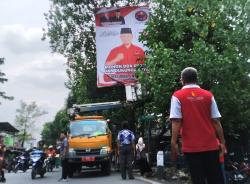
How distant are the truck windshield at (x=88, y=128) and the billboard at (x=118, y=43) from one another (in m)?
4.87

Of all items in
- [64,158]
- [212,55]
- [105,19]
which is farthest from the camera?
[105,19]

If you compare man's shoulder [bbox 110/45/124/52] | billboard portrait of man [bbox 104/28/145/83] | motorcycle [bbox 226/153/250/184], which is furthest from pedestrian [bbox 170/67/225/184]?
man's shoulder [bbox 110/45/124/52]

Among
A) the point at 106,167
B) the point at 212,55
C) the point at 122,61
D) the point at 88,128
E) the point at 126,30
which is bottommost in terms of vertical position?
the point at 106,167

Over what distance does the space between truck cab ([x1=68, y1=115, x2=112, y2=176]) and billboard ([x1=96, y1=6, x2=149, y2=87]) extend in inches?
199

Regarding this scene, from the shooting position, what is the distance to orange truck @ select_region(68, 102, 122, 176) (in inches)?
752

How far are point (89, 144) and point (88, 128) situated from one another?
0.82 meters

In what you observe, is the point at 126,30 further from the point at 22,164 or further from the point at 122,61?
the point at 22,164

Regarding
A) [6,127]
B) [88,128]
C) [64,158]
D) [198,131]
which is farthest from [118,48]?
[6,127]

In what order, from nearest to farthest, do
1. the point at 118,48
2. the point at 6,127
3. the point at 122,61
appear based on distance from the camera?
the point at 122,61 → the point at 118,48 → the point at 6,127

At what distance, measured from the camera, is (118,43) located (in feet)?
82.6

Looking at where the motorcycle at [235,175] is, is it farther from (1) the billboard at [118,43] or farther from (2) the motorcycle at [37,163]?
(1) the billboard at [118,43]

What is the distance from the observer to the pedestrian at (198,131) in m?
6.23

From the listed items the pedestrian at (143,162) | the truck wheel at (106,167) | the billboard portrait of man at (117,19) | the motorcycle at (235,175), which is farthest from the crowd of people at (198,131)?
the billboard portrait of man at (117,19)

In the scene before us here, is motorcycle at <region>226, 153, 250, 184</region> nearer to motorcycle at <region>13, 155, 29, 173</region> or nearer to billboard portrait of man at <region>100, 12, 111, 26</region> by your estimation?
billboard portrait of man at <region>100, 12, 111, 26</region>
